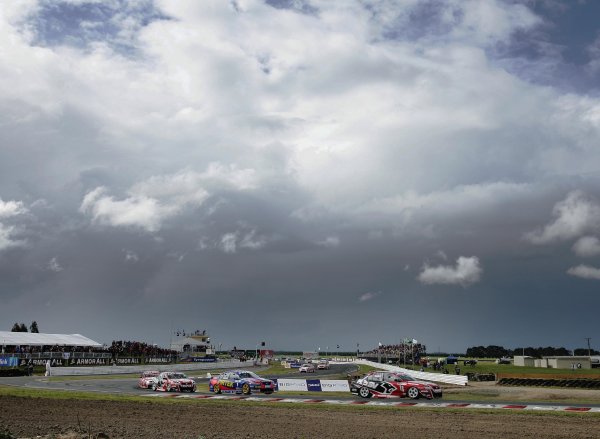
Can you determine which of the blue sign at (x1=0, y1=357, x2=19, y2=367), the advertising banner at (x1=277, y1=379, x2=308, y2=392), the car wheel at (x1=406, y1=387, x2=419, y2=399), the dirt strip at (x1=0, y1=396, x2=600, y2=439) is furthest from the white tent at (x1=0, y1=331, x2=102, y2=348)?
the car wheel at (x1=406, y1=387, x2=419, y2=399)

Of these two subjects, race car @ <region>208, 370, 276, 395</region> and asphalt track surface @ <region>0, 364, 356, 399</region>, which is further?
asphalt track surface @ <region>0, 364, 356, 399</region>

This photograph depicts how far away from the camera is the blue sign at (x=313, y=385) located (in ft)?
127

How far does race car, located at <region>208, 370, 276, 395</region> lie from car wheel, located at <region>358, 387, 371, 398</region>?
5350 mm

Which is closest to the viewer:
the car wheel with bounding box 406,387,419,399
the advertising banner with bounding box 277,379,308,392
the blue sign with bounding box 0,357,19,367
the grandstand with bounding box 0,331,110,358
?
the car wheel with bounding box 406,387,419,399

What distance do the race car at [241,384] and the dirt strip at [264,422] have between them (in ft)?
22.2

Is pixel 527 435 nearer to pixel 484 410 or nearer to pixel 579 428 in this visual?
pixel 579 428

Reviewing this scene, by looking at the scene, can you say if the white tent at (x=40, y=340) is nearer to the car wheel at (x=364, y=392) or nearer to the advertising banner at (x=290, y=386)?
the advertising banner at (x=290, y=386)

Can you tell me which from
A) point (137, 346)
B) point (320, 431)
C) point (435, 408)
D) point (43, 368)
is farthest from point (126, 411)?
point (137, 346)

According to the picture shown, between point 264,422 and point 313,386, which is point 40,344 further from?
point 264,422

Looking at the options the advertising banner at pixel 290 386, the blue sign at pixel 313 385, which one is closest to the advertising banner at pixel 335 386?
the blue sign at pixel 313 385

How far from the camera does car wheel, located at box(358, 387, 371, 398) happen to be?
31453 millimetres

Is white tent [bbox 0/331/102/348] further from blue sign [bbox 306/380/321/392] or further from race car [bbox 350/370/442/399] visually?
race car [bbox 350/370/442/399]

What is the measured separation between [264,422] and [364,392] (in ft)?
39.5

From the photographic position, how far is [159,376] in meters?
37.0
